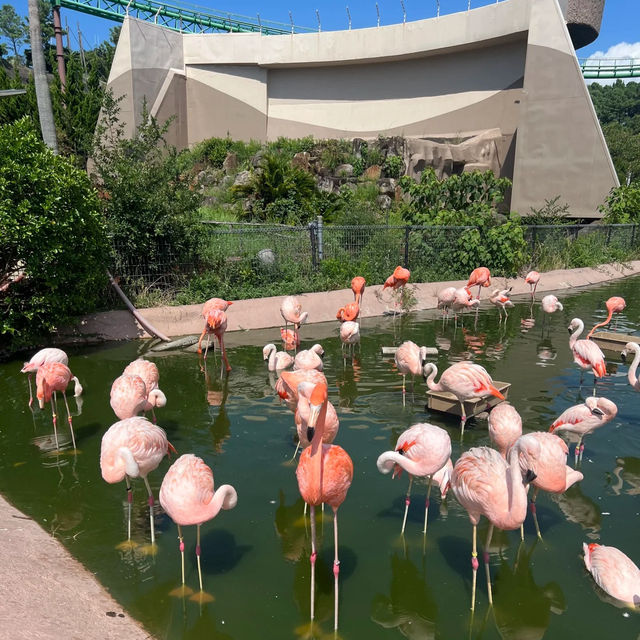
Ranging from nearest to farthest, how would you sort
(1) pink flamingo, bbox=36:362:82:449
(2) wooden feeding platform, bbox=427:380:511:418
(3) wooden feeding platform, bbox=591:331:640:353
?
(1) pink flamingo, bbox=36:362:82:449 → (2) wooden feeding platform, bbox=427:380:511:418 → (3) wooden feeding platform, bbox=591:331:640:353

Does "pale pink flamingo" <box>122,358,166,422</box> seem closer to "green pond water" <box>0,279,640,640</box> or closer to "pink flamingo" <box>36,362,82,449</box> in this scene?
"green pond water" <box>0,279,640,640</box>

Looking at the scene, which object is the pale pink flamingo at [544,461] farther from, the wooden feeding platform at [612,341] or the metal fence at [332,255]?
the metal fence at [332,255]

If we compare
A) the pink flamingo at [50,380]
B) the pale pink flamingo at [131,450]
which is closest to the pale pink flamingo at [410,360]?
the pale pink flamingo at [131,450]

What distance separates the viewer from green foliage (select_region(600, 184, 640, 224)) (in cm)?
1897

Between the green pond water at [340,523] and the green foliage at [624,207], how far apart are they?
14.4 m

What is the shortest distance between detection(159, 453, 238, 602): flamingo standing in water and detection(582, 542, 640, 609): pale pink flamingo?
2.37 m

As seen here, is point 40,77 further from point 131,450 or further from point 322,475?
point 322,475

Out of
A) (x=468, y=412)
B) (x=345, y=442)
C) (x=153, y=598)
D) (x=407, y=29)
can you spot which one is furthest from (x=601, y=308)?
(x=407, y=29)

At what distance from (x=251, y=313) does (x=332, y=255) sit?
334cm

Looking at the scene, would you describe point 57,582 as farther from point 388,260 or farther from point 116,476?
point 388,260

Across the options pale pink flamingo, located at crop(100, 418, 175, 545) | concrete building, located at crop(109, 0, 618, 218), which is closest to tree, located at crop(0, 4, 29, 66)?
concrete building, located at crop(109, 0, 618, 218)

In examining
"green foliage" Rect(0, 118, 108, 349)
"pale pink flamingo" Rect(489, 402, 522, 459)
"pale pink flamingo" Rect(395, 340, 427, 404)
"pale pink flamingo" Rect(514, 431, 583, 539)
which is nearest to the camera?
"pale pink flamingo" Rect(514, 431, 583, 539)

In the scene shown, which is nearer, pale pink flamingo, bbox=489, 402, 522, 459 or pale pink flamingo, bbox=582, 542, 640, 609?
pale pink flamingo, bbox=582, 542, 640, 609

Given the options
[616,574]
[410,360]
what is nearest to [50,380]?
[410,360]
